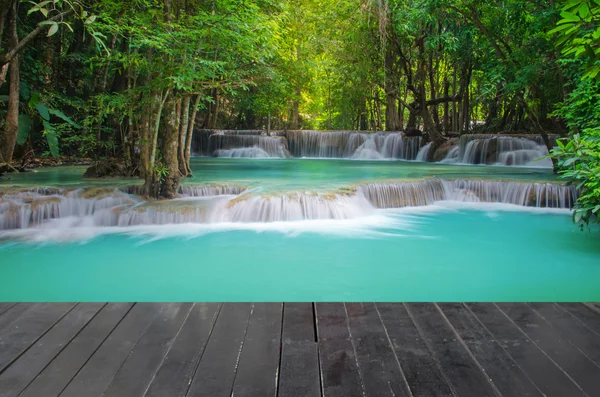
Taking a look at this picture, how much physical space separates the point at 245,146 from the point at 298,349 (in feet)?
54.4

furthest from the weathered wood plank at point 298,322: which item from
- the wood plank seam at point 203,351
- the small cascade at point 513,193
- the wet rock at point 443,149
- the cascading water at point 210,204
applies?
the wet rock at point 443,149

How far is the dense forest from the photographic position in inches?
246

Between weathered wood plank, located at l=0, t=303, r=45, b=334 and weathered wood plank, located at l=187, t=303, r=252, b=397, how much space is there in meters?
0.96

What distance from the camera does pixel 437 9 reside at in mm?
9969

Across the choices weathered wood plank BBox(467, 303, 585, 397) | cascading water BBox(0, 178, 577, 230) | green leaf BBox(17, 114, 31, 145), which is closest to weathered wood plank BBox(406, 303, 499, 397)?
weathered wood plank BBox(467, 303, 585, 397)

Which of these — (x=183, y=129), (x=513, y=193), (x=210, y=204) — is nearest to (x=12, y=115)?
(x=183, y=129)

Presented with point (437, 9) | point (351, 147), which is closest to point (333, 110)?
point (351, 147)

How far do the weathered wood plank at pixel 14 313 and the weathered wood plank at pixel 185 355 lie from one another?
814 mm

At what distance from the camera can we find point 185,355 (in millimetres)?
1967

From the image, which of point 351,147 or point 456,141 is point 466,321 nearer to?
point 456,141

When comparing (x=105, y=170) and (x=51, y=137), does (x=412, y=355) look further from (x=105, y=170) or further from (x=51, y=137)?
(x=105, y=170)

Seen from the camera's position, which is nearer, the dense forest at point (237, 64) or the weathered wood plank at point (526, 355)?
the weathered wood plank at point (526, 355)

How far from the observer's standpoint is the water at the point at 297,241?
15.2ft

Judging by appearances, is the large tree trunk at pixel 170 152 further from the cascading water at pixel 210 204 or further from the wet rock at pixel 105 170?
the wet rock at pixel 105 170
